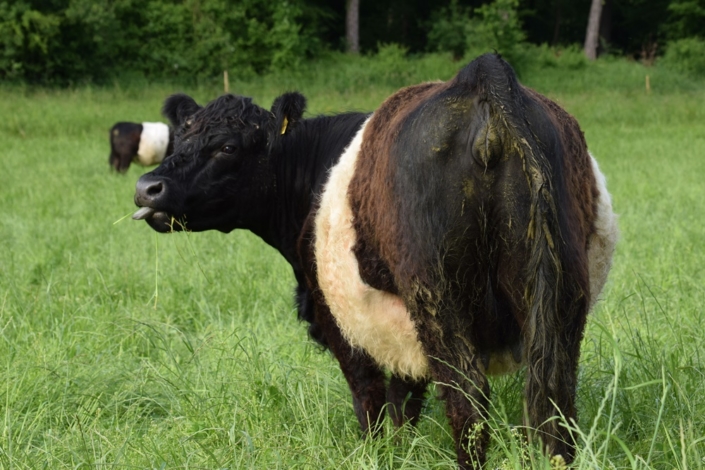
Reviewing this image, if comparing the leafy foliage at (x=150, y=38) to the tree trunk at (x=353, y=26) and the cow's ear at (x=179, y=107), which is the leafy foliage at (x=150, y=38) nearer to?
the tree trunk at (x=353, y=26)

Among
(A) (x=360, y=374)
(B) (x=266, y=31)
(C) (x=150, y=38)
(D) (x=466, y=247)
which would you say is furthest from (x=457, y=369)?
(B) (x=266, y=31)

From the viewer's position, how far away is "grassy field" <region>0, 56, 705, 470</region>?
3.15 meters

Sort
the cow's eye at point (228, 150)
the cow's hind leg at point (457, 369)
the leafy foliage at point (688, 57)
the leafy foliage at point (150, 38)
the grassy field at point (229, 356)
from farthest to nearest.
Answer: the leafy foliage at point (688, 57) < the leafy foliage at point (150, 38) < the cow's eye at point (228, 150) < the grassy field at point (229, 356) < the cow's hind leg at point (457, 369)

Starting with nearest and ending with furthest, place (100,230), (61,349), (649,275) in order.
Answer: (61,349), (649,275), (100,230)

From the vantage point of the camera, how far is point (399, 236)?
277 cm

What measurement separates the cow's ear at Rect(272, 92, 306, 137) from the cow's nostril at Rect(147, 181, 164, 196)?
1.88 ft

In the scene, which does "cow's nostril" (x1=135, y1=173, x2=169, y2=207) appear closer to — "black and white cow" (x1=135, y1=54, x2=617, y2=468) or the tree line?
"black and white cow" (x1=135, y1=54, x2=617, y2=468)

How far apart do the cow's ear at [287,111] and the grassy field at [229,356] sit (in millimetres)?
733

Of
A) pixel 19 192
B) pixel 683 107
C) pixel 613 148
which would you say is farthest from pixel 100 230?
pixel 683 107

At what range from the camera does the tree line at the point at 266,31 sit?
30.2 m

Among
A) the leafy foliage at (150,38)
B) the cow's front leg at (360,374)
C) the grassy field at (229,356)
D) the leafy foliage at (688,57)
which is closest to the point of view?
the grassy field at (229,356)

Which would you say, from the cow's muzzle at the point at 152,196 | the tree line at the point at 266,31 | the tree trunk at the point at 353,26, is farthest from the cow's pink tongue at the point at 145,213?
the tree trunk at the point at 353,26

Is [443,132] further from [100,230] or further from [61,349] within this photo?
[100,230]

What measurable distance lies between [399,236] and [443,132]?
37 cm
